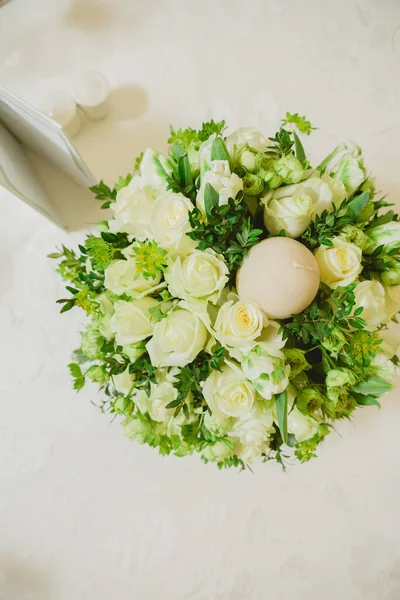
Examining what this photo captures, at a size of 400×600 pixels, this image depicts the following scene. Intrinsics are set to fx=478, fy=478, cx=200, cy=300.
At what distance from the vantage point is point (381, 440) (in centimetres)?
103

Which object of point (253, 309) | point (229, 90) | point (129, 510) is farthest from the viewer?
point (229, 90)

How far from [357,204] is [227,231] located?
0.20 meters

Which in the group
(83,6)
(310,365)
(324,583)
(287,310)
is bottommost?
(324,583)

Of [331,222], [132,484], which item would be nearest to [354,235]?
[331,222]

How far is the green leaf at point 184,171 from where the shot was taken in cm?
70

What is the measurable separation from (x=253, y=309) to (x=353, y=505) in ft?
2.06

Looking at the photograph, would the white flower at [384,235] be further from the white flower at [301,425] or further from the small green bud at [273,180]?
the white flower at [301,425]

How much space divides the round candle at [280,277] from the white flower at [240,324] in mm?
20

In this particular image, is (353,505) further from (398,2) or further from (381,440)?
(398,2)

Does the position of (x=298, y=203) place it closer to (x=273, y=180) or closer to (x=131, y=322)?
(x=273, y=180)

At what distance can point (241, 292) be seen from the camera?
661 mm

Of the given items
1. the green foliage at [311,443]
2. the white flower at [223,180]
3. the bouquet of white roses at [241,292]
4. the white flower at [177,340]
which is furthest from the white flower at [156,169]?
the green foliage at [311,443]

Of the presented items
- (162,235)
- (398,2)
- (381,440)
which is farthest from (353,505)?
(398,2)

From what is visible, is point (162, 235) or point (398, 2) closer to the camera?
point (162, 235)
